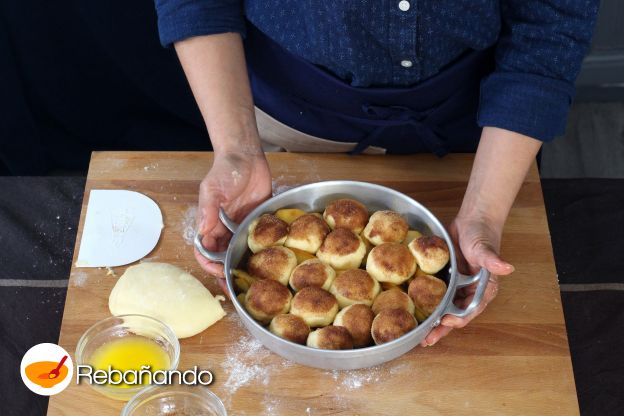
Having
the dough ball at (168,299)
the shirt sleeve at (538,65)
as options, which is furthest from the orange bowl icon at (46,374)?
the shirt sleeve at (538,65)

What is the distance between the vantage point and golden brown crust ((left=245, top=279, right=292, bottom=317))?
1063 millimetres

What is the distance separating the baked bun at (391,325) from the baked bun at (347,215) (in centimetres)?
19

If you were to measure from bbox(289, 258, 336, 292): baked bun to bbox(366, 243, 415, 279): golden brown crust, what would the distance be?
0.24ft

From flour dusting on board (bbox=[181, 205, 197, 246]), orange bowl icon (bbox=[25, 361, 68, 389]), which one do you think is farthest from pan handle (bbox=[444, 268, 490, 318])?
orange bowl icon (bbox=[25, 361, 68, 389])

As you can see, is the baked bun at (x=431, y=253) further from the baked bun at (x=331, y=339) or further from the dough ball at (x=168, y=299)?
the dough ball at (x=168, y=299)

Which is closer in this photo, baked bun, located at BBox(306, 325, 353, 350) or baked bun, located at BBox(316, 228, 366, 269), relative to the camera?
baked bun, located at BBox(306, 325, 353, 350)

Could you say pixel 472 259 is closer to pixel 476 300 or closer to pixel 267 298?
pixel 476 300

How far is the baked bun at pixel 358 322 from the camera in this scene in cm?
104

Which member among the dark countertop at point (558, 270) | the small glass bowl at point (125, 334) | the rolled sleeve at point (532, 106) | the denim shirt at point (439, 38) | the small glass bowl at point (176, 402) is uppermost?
the denim shirt at point (439, 38)

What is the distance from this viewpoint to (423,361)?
110 cm

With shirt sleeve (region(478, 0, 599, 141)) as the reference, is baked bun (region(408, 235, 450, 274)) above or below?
below

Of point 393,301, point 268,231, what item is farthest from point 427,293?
point 268,231

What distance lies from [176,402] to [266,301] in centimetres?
19

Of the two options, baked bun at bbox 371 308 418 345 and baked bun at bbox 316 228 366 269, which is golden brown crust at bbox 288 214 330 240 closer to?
baked bun at bbox 316 228 366 269
